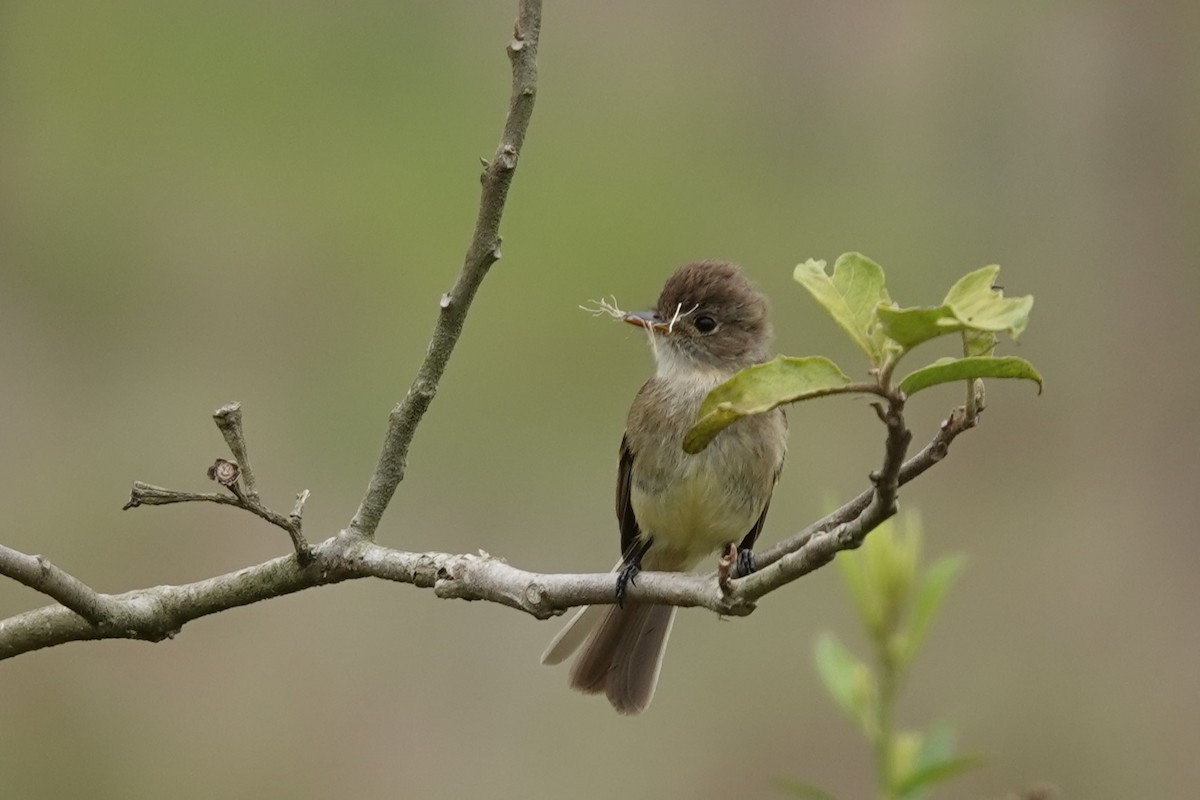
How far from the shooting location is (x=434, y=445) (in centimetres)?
679

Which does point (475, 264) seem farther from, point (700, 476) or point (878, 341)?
point (700, 476)

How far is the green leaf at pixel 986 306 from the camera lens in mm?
1297

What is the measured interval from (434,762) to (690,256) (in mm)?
2526

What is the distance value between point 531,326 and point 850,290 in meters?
5.39

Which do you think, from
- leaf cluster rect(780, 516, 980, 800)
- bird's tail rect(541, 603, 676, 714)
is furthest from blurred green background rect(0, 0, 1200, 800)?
leaf cluster rect(780, 516, 980, 800)

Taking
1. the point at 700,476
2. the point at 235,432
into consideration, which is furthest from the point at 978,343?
the point at 700,476

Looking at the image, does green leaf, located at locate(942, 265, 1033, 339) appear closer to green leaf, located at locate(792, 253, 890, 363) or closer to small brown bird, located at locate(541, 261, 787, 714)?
green leaf, located at locate(792, 253, 890, 363)

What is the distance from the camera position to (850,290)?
4.87 ft

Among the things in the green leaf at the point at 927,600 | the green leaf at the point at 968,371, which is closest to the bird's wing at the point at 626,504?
the green leaf at the point at 927,600

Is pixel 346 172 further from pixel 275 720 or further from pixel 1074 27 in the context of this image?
pixel 1074 27

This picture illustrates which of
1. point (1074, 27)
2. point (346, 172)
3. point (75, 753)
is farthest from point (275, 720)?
point (1074, 27)

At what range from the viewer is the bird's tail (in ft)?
11.6

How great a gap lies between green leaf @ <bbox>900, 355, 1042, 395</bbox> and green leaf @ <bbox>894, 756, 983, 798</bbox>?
28.4 inches

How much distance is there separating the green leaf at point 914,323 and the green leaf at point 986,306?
0.01 meters
